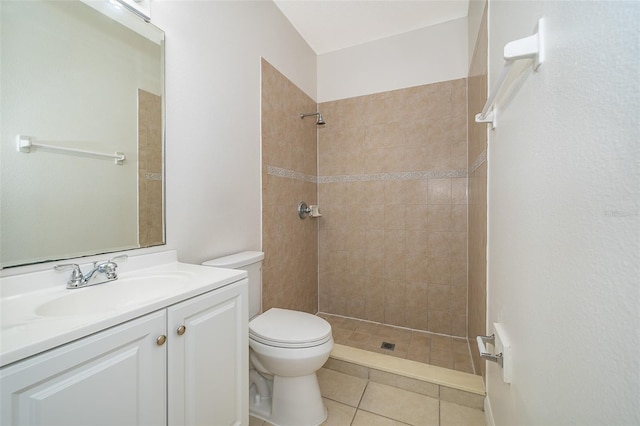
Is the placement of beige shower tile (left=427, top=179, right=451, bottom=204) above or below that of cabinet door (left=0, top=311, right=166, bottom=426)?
above

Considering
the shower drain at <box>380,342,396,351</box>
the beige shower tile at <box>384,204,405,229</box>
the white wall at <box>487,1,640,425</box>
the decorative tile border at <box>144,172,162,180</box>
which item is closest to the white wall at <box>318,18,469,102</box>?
the beige shower tile at <box>384,204,405,229</box>

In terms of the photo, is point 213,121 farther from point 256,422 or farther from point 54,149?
point 256,422

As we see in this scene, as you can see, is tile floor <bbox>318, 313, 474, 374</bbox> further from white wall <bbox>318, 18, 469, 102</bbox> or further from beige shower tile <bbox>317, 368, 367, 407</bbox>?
white wall <bbox>318, 18, 469, 102</bbox>

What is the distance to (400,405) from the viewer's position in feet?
4.76

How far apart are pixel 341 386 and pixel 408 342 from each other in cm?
71

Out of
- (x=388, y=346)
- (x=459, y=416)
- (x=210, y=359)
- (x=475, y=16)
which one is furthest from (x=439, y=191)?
(x=210, y=359)

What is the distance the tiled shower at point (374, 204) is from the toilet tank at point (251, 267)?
241 millimetres

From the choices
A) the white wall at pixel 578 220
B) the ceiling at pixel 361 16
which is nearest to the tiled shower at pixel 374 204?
the ceiling at pixel 361 16

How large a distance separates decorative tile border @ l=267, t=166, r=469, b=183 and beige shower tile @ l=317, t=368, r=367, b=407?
55.6 inches

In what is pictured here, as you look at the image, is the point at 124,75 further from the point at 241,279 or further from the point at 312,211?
the point at 312,211

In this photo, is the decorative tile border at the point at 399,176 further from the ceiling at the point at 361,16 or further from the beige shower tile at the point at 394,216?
the ceiling at the point at 361,16

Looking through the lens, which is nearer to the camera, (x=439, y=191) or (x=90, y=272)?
(x=90, y=272)

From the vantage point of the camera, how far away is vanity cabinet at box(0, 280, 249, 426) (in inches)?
20.4

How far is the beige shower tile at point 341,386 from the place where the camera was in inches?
59.5
